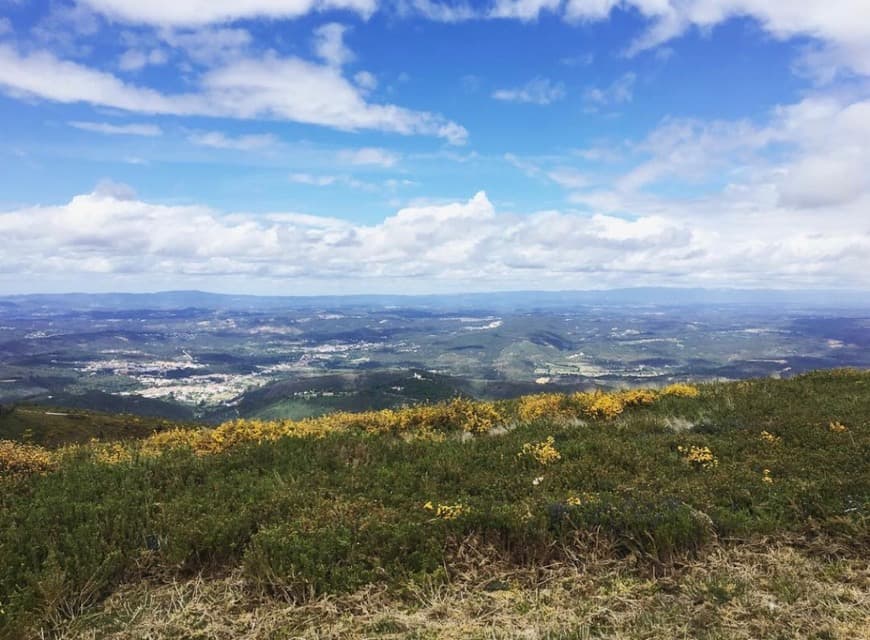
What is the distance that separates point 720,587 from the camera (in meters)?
6.58

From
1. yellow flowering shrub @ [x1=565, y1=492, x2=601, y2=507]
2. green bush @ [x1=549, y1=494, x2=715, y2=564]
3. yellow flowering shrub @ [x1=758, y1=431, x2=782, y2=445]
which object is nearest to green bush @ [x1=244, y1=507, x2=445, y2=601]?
green bush @ [x1=549, y1=494, x2=715, y2=564]

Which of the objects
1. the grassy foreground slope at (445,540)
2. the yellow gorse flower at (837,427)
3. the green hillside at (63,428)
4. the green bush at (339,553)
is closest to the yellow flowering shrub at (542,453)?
the grassy foreground slope at (445,540)

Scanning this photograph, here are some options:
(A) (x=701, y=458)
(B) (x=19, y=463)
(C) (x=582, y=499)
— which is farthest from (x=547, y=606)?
→ (B) (x=19, y=463)

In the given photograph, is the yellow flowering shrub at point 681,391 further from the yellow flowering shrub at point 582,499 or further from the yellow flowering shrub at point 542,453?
the yellow flowering shrub at point 582,499

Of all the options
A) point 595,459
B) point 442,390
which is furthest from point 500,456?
point 442,390

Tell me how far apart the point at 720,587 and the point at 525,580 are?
245 cm

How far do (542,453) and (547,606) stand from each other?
16.3 feet

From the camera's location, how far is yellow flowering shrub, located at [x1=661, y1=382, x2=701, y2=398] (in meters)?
18.1

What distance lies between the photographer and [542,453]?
11328mm

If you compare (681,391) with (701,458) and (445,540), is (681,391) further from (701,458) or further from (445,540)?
(445,540)

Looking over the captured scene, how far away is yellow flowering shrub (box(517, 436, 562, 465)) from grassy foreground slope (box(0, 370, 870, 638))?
0.19ft

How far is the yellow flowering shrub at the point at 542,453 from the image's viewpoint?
1120 cm

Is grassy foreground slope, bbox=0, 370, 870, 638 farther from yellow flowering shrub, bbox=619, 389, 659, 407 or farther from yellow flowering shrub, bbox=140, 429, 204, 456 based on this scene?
yellow flowering shrub, bbox=619, 389, 659, 407

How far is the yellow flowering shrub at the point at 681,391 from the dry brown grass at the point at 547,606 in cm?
1117
